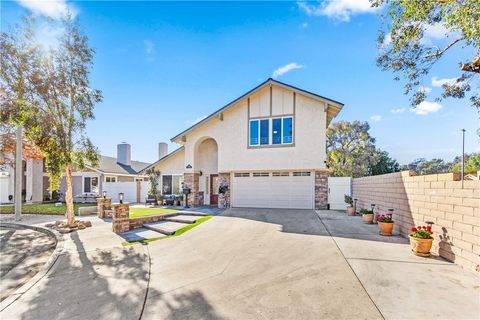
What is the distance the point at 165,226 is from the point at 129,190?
12786mm

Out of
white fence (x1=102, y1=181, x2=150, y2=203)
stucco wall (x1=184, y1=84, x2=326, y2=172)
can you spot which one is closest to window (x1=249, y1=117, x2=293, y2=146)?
stucco wall (x1=184, y1=84, x2=326, y2=172)

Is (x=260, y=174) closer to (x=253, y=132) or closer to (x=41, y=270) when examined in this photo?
(x=253, y=132)

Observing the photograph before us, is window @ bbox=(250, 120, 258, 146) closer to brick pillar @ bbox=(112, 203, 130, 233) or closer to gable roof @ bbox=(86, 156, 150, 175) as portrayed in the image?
brick pillar @ bbox=(112, 203, 130, 233)

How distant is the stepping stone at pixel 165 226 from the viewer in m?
9.08

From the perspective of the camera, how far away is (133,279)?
15.8 feet

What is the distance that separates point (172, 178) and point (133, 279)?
45.4ft

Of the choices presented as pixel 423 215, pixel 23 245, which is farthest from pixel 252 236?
pixel 23 245

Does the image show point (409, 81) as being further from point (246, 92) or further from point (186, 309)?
point (186, 309)

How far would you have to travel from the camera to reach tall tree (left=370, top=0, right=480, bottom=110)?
18.8 feet

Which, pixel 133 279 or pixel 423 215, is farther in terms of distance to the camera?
pixel 423 215

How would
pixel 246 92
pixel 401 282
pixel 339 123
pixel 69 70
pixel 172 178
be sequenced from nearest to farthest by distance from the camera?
pixel 401 282 → pixel 69 70 → pixel 246 92 → pixel 172 178 → pixel 339 123

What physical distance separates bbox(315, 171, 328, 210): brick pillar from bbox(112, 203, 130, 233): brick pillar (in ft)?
33.1

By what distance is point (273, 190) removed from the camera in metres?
14.6

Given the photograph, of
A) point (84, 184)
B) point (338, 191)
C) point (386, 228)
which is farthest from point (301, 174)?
point (84, 184)
